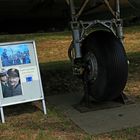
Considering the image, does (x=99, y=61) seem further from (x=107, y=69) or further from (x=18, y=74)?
(x=18, y=74)

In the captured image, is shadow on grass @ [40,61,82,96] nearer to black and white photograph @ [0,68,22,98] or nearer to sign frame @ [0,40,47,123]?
sign frame @ [0,40,47,123]

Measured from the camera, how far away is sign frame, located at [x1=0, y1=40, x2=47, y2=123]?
7.07m

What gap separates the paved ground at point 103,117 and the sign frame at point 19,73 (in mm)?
683

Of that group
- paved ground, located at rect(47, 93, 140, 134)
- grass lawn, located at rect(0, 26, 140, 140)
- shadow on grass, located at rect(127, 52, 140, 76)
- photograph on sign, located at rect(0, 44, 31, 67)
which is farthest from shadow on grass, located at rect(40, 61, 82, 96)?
photograph on sign, located at rect(0, 44, 31, 67)

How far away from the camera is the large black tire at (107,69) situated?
7.46m

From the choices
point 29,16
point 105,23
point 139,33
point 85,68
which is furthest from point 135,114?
point 139,33

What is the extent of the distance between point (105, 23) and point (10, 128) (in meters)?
2.53

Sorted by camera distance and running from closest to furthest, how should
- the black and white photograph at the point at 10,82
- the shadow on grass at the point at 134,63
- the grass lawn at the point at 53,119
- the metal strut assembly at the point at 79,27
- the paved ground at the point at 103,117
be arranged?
the grass lawn at the point at 53,119
the paved ground at the point at 103,117
the black and white photograph at the point at 10,82
the metal strut assembly at the point at 79,27
the shadow on grass at the point at 134,63

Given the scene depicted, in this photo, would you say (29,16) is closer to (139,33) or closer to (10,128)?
(10,128)

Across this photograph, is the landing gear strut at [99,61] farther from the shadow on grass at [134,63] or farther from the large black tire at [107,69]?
the shadow on grass at [134,63]

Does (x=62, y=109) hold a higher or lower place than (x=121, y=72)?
lower

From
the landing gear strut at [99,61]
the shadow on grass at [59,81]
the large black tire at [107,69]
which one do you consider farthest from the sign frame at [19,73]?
the shadow on grass at [59,81]

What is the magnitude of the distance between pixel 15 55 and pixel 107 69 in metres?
1.46

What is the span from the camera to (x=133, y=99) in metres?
8.25
